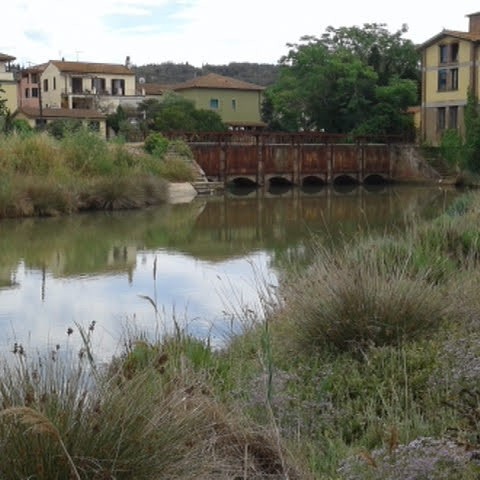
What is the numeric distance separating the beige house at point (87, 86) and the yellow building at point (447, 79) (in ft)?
79.7

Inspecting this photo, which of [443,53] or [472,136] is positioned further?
[443,53]

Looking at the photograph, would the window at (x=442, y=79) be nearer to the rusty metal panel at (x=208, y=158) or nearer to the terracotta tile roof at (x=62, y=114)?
the rusty metal panel at (x=208, y=158)

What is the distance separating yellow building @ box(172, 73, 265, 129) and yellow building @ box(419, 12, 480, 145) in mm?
20246

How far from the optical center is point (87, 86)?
63438mm

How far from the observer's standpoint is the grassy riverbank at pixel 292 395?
3.00 meters

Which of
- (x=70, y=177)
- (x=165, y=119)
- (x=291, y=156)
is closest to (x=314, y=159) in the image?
(x=291, y=156)

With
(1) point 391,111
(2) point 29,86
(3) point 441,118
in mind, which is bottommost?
(3) point 441,118

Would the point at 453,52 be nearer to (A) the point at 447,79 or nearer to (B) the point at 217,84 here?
(A) the point at 447,79

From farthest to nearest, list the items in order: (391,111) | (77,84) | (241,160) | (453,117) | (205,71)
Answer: (205,71) < (77,84) < (391,111) < (453,117) < (241,160)

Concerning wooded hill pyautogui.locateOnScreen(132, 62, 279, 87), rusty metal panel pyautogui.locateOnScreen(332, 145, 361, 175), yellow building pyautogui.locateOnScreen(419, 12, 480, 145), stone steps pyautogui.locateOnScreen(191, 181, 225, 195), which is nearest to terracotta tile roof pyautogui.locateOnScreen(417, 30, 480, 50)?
yellow building pyautogui.locateOnScreen(419, 12, 480, 145)

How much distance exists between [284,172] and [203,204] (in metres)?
11.4

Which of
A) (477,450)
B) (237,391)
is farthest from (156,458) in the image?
(237,391)

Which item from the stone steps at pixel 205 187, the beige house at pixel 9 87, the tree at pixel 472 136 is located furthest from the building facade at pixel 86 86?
the tree at pixel 472 136

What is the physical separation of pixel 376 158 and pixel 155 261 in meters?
38.4
